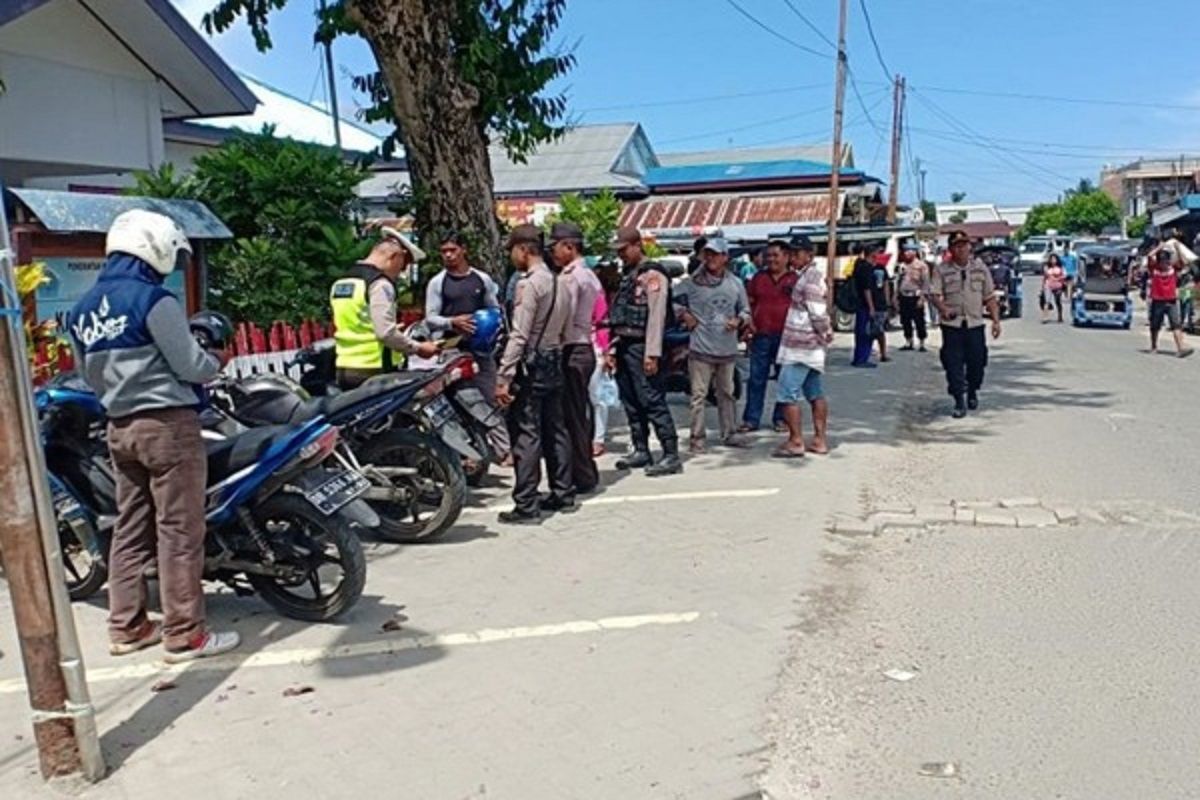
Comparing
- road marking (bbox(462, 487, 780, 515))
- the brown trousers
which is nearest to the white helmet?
the brown trousers

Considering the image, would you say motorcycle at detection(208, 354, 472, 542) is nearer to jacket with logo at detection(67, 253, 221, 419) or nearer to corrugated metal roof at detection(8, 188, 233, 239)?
jacket with logo at detection(67, 253, 221, 419)

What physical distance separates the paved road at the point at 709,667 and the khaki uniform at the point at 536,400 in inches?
11.0

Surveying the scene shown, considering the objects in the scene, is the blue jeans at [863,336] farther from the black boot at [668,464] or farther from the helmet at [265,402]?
the helmet at [265,402]

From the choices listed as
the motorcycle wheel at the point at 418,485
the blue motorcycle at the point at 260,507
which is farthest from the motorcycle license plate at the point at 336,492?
the motorcycle wheel at the point at 418,485

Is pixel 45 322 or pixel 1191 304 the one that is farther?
pixel 1191 304

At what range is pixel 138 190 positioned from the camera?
8.92 metres

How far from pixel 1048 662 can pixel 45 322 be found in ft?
20.2

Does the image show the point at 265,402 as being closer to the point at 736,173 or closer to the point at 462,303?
the point at 462,303

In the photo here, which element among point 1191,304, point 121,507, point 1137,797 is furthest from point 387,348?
point 1191,304

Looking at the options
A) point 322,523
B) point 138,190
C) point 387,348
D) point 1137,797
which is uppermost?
point 138,190

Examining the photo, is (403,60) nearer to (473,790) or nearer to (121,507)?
(121,507)

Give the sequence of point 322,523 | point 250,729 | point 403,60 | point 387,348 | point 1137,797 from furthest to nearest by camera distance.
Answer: point 403,60
point 387,348
point 322,523
point 250,729
point 1137,797

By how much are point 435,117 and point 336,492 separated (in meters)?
5.77

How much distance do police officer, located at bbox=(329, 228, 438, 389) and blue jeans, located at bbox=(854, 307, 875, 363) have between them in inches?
368
